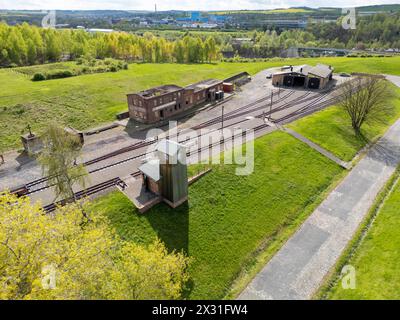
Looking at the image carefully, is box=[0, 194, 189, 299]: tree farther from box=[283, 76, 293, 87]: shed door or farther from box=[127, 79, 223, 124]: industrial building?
box=[283, 76, 293, 87]: shed door

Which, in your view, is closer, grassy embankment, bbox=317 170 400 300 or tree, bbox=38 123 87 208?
grassy embankment, bbox=317 170 400 300

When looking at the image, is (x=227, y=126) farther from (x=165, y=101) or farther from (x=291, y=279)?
(x=291, y=279)

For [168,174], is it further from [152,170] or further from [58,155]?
[58,155]

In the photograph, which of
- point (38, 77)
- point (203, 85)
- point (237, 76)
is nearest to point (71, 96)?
point (38, 77)

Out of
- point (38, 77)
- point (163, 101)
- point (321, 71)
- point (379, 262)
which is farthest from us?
point (321, 71)

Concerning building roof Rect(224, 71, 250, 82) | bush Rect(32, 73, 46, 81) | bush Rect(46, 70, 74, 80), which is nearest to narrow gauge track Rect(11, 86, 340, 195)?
building roof Rect(224, 71, 250, 82)

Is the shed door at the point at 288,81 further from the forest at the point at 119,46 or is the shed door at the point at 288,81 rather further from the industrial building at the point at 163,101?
the forest at the point at 119,46

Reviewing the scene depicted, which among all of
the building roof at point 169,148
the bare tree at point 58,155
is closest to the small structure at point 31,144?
the bare tree at point 58,155
